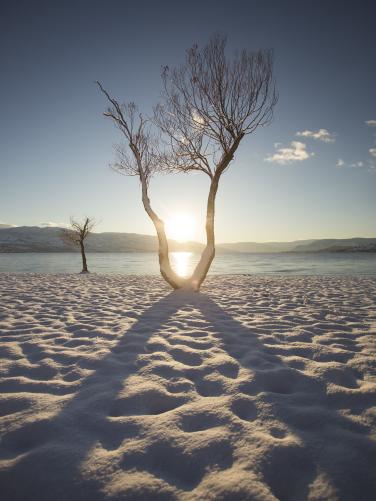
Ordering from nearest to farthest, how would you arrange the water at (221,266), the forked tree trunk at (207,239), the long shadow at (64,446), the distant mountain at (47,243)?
the long shadow at (64,446) → the forked tree trunk at (207,239) → the water at (221,266) → the distant mountain at (47,243)

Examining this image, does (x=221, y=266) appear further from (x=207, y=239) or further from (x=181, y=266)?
(x=207, y=239)

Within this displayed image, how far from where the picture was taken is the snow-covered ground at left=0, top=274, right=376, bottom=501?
1.66 metres

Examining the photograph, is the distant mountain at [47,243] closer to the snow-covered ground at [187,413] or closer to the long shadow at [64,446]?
the snow-covered ground at [187,413]

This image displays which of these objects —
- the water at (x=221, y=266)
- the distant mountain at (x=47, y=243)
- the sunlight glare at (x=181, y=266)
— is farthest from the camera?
the distant mountain at (x=47, y=243)

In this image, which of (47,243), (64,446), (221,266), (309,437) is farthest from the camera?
(47,243)

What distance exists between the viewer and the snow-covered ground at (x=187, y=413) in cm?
166

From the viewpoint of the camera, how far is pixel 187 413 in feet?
7.77

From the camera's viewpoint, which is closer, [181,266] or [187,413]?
[187,413]

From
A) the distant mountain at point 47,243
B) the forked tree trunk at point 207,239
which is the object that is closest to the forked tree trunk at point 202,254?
the forked tree trunk at point 207,239

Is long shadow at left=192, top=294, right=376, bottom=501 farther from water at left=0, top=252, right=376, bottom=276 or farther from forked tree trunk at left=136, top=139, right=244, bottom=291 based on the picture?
water at left=0, top=252, right=376, bottom=276

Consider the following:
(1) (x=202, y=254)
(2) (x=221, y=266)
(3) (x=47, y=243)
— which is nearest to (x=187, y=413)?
(1) (x=202, y=254)

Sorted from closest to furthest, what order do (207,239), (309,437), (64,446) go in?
(64,446) < (309,437) < (207,239)

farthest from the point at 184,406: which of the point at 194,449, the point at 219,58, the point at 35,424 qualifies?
the point at 219,58

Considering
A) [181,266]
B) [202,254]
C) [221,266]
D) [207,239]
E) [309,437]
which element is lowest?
[181,266]
